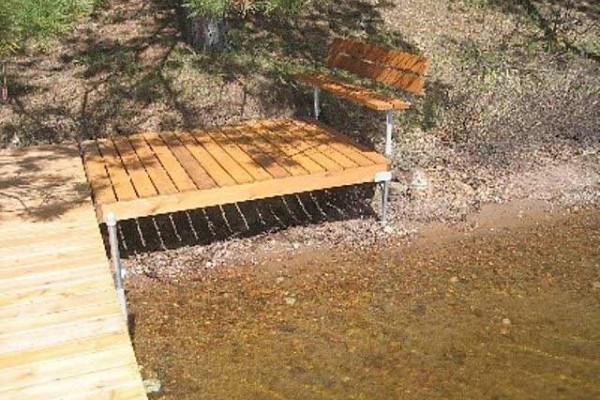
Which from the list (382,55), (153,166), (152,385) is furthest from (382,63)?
(152,385)

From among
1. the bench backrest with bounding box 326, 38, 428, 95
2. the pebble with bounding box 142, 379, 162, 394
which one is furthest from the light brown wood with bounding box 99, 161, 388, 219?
the pebble with bounding box 142, 379, 162, 394

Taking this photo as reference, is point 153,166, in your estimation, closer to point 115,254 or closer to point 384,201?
point 115,254

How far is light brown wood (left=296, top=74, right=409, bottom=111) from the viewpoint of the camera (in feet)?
20.8

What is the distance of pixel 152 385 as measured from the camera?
446 cm

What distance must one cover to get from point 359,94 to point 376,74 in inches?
21.4

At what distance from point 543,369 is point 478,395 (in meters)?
0.58

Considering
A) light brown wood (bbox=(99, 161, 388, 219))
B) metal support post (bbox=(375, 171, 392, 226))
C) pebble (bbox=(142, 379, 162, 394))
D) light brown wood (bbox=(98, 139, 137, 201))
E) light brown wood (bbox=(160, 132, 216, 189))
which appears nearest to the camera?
pebble (bbox=(142, 379, 162, 394))

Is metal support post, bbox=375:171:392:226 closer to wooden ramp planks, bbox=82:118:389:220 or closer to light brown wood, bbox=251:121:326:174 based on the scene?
wooden ramp planks, bbox=82:118:389:220

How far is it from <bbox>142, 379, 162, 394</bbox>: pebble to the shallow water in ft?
0.16

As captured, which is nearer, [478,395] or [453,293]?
[478,395]

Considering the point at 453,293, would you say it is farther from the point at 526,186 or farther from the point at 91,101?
the point at 91,101

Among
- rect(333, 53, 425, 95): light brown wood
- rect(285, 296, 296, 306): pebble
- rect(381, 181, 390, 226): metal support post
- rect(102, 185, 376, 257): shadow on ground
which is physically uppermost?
rect(333, 53, 425, 95): light brown wood

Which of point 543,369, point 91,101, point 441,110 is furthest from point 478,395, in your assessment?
point 91,101

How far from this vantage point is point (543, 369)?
4.54 meters
